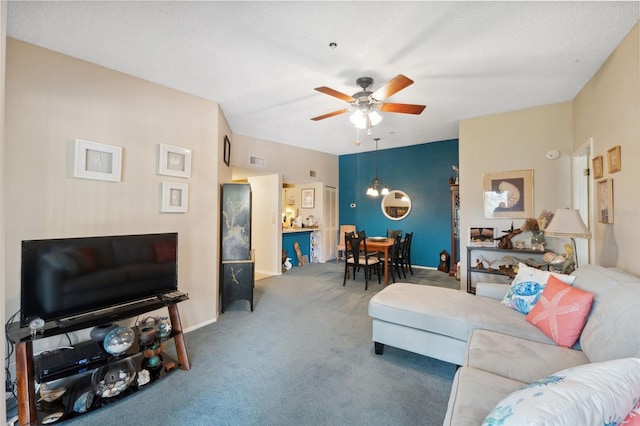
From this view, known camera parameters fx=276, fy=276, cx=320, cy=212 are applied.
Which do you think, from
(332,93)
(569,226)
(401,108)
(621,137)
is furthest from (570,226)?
(332,93)

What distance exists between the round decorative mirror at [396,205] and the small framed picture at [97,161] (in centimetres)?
533

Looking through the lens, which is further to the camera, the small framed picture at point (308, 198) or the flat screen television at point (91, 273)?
the small framed picture at point (308, 198)

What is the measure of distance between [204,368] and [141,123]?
2314 millimetres

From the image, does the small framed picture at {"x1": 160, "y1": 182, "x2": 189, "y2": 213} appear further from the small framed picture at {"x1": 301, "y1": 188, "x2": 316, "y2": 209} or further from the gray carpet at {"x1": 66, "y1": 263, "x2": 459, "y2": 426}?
the small framed picture at {"x1": 301, "y1": 188, "x2": 316, "y2": 209}

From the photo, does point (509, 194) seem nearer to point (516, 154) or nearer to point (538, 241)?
point (516, 154)

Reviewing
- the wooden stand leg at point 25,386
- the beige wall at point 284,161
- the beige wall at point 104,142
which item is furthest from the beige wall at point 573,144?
the wooden stand leg at point 25,386

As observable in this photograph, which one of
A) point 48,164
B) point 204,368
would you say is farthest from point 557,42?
point 48,164

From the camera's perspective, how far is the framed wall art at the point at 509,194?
3.69m

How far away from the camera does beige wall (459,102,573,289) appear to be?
347cm

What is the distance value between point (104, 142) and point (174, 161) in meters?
0.60

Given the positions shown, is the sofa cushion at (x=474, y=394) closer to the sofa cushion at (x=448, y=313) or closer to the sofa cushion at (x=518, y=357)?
the sofa cushion at (x=518, y=357)

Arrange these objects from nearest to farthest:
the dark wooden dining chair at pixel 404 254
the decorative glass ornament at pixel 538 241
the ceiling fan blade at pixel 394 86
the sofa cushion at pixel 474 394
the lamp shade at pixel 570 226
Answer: the sofa cushion at pixel 474 394, the ceiling fan blade at pixel 394 86, the lamp shade at pixel 570 226, the decorative glass ornament at pixel 538 241, the dark wooden dining chair at pixel 404 254

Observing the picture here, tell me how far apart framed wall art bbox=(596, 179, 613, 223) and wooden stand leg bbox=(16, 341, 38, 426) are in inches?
172

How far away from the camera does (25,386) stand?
5.39ft
